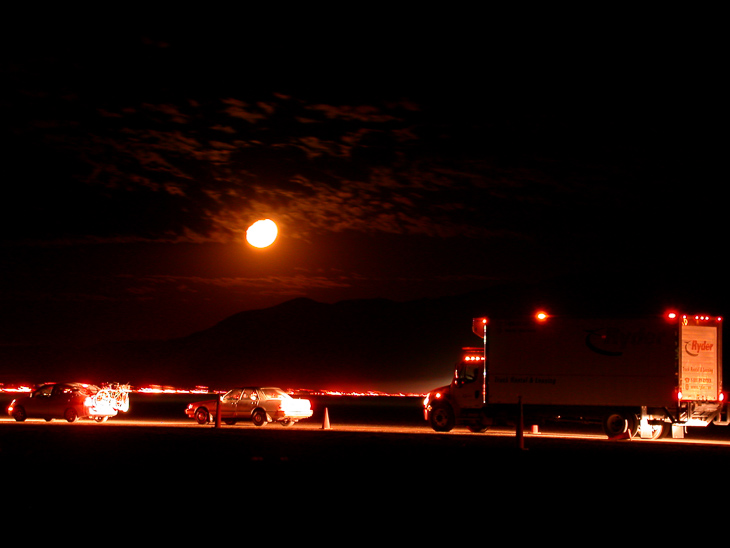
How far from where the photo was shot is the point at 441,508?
10953 millimetres

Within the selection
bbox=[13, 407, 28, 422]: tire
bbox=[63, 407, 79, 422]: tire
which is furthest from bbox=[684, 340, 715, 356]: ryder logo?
bbox=[13, 407, 28, 422]: tire

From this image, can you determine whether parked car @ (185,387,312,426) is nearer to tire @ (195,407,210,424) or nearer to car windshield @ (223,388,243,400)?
car windshield @ (223,388,243,400)

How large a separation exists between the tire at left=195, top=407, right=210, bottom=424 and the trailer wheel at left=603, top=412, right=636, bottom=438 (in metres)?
13.6

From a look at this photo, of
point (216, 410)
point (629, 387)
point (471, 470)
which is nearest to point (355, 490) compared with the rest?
point (471, 470)

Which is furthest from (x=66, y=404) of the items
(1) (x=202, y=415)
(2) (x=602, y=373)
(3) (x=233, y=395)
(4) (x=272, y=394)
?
(2) (x=602, y=373)

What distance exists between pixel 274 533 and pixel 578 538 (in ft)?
9.47

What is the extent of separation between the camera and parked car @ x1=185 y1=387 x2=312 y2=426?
31688 mm

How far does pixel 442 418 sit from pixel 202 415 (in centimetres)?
863

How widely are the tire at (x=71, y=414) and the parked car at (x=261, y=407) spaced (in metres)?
5.12

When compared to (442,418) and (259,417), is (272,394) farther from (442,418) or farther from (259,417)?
(442,418)

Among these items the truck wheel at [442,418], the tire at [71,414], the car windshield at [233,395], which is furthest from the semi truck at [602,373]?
the tire at [71,414]

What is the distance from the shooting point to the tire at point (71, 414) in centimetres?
3306

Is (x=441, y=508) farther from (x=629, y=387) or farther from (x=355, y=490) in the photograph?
(x=629, y=387)

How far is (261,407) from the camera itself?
31.8 m
